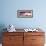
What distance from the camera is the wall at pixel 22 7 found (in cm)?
425

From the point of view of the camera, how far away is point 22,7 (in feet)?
14.0

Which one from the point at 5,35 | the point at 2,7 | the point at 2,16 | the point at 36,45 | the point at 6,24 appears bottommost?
the point at 36,45

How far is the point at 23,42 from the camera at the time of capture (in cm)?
379

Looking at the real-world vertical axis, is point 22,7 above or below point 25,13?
above

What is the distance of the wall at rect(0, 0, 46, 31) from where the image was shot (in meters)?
4.25

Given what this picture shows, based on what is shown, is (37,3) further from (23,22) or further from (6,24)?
(6,24)

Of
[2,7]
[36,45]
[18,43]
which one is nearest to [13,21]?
[2,7]

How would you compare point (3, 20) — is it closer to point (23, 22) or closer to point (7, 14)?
point (7, 14)

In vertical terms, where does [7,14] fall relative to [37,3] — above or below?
below

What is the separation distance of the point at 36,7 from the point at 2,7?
3.60ft

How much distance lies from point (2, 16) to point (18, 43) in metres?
1.08

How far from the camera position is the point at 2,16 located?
14.0ft

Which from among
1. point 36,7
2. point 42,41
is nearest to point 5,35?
point 42,41

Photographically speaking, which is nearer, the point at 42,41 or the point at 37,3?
the point at 42,41
